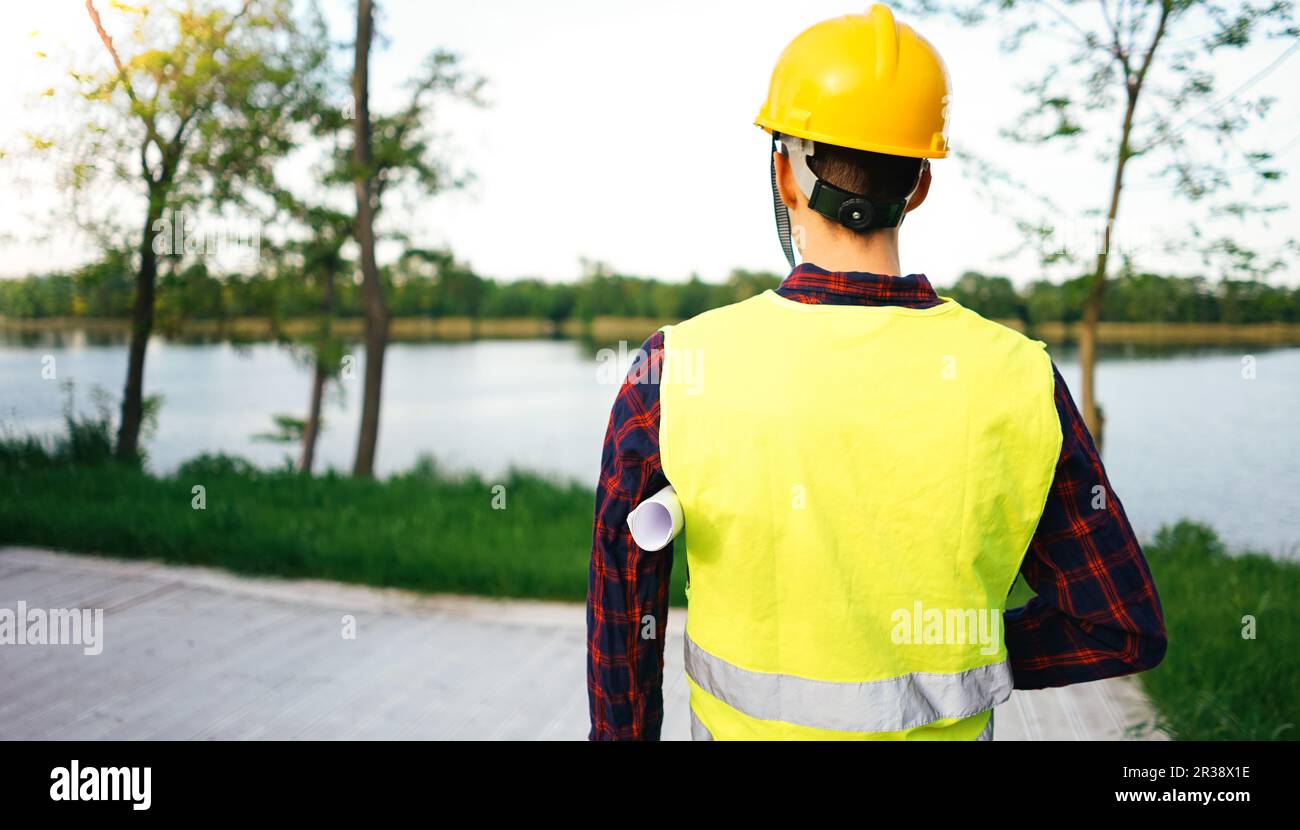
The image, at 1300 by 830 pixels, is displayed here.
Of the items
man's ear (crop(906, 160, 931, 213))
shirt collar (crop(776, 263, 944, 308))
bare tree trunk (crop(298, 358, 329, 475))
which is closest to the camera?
shirt collar (crop(776, 263, 944, 308))

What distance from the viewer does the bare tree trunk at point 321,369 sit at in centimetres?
1031

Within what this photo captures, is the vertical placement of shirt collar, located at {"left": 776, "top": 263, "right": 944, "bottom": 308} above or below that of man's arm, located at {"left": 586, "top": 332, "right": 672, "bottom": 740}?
above

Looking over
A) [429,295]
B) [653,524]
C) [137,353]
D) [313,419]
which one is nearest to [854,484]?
[653,524]

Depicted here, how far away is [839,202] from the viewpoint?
1.32 metres

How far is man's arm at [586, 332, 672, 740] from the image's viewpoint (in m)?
1.29

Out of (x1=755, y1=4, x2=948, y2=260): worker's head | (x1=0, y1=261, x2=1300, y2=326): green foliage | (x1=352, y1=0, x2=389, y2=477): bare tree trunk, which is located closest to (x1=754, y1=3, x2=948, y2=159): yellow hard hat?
(x1=755, y1=4, x2=948, y2=260): worker's head

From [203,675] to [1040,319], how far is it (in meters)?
6.32

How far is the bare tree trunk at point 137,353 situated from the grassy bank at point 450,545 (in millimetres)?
1810

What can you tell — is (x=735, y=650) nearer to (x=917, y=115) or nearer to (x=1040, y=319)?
(x=917, y=115)

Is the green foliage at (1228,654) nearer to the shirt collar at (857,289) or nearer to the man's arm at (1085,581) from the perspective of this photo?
the man's arm at (1085,581)

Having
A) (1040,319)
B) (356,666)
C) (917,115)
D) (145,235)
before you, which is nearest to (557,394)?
(145,235)

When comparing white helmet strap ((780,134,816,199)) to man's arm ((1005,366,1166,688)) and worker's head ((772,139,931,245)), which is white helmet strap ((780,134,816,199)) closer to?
worker's head ((772,139,931,245))

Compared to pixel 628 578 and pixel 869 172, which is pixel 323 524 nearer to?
pixel 628 578

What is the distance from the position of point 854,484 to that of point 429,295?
34.3ft
